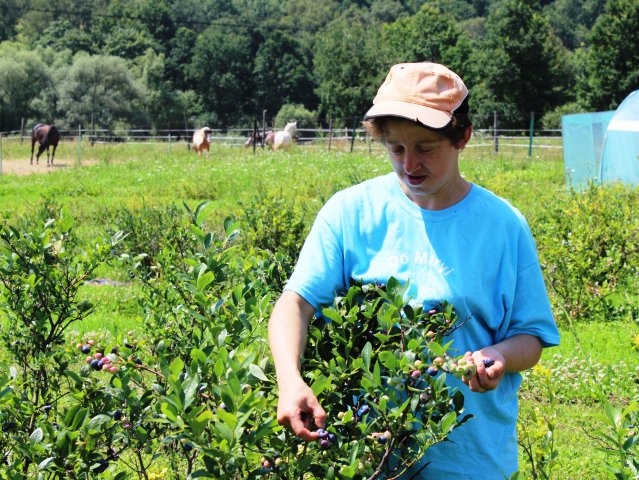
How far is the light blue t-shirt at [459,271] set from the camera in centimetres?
196

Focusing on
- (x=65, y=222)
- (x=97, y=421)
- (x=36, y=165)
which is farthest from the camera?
(x=36, y=165)

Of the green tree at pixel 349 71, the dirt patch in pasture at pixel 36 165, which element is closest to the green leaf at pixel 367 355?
the dirt patch in pasture at pixel 36 165

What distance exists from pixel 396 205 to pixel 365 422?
1.89ft

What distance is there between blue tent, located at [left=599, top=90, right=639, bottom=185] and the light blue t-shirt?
1289 centimetres

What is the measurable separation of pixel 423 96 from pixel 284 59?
325 ft

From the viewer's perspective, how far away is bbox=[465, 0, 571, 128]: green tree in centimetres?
5019

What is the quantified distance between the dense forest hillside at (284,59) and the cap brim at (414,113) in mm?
32021

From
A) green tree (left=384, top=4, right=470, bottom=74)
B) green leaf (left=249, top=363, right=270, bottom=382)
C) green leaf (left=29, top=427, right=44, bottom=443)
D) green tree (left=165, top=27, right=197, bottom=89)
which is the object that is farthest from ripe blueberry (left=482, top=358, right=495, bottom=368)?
green tree (left=165, top=27, right=197, bottom=89)

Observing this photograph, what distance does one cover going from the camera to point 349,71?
221 feet

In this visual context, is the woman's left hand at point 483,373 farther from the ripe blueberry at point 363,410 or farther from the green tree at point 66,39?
the green tree at point 66,39

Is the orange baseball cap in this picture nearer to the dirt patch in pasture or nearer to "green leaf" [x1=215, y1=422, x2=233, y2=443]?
"green leaf" [x1=215, y1=422, x2=233, y2=443]

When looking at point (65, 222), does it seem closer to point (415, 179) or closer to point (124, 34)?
point (415, 179)

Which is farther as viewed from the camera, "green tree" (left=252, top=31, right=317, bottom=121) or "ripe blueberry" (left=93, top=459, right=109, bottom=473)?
"green tree" (left=252, top=31, right=317, bottom=121)

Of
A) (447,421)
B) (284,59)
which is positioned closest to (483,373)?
(447,421)
